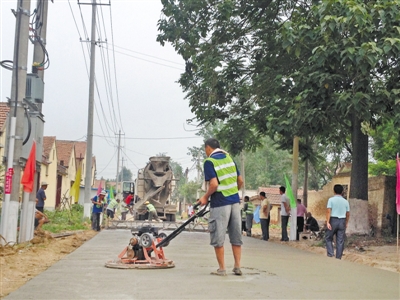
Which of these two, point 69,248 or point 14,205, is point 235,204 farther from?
point 69,248

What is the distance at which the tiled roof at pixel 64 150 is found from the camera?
52.3 meters

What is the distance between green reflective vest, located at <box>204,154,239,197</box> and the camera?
8.21 metres

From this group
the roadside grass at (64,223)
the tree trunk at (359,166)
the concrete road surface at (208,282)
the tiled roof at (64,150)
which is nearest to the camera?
the concrete road surface at (208,282)

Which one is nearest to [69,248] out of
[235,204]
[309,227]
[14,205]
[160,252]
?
[14,205]

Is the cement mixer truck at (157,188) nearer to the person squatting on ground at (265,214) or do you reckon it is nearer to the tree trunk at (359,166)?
the person squatting on ground at (265,214)

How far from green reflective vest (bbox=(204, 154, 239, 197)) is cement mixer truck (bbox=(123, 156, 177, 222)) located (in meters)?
19.3

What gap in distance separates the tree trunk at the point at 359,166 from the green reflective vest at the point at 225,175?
1121 cm

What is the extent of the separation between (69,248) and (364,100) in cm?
753

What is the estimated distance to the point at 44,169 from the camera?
40188 mm

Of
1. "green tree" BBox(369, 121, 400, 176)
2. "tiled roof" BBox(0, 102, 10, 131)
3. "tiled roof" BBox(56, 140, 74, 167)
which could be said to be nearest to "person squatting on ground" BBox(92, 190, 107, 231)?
"tiled roof" BBox(0, 102, 10, 131)

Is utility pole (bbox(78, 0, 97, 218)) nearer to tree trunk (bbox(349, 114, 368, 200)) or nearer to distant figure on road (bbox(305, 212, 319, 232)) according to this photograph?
distant figure on road (bbox(305, 212, 319, 232))

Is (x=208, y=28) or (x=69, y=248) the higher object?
(x=208, y=28)

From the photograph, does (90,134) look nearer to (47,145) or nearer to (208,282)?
(47,145)

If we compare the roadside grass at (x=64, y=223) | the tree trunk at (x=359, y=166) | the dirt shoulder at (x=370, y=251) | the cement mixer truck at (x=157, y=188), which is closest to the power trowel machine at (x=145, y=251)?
the dirt shoulder at (x=370, y=251)
